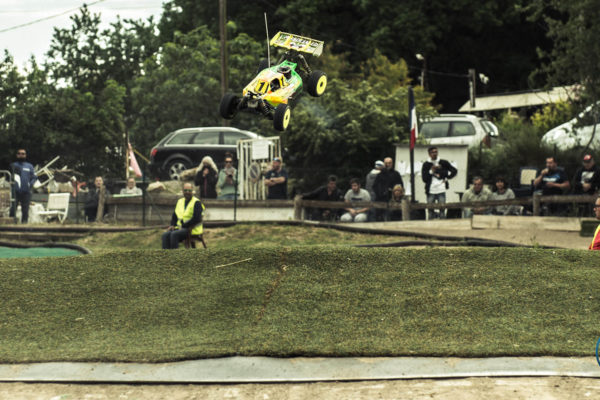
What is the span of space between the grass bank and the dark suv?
45.7 feet

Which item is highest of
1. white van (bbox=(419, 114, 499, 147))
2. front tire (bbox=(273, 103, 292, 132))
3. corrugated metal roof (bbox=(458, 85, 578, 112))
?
corrugated metal roof (bbox=(458, 85, 578, 112))

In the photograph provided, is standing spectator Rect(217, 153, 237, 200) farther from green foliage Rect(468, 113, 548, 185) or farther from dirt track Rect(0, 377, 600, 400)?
dirt track Rect(0, 377, 600, 400)

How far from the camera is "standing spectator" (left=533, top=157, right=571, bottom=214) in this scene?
1955cm

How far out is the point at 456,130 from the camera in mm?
26531

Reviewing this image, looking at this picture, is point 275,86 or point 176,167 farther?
point 176,167

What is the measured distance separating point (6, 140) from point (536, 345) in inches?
1317

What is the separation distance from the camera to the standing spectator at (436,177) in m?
20.2

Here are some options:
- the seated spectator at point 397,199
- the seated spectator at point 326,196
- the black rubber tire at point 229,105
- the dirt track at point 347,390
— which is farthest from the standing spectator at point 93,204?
the dirt track at point 347,390

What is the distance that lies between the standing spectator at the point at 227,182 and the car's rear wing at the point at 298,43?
11.1m

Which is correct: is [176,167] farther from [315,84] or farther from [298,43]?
[315,84]

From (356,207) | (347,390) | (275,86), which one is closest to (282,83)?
(275,86)

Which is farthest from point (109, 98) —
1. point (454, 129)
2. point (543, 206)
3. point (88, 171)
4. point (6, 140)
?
point (543, 206)

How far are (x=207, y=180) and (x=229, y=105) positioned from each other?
1065 centimetres

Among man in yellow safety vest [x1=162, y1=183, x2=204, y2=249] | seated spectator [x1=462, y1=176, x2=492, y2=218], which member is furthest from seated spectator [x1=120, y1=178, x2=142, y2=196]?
seated spectator [x1=462, y1=176, x2=492, y2=218]
